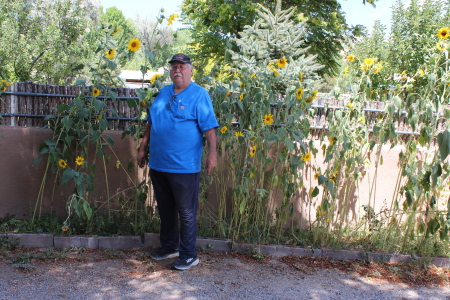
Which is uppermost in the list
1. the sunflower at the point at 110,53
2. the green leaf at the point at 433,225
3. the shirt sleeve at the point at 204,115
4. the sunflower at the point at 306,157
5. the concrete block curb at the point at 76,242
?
the sunflower at the point at 110,53

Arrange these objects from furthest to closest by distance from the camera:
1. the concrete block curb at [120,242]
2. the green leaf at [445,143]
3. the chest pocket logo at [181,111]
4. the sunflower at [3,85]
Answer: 1. the sunflower at [3,85]
2. the concrete block curb at [120,242]
3. the chest pocket logo at [181,111]
4. the green leaf at [445,143]

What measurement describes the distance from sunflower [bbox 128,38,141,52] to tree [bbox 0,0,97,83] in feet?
37.6

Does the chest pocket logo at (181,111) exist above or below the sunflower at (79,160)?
above

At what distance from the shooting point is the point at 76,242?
3.78m

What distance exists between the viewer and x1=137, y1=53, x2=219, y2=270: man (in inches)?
127

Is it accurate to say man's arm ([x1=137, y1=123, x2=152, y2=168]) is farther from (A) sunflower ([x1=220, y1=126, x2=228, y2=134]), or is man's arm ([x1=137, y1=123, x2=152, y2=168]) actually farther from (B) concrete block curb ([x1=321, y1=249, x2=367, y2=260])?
(B) concrete block curb ([x1=321, y1=249, x2=367, y2=260])

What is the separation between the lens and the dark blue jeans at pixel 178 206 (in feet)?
10.8

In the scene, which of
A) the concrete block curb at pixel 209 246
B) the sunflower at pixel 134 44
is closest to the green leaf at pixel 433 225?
the concrete block curb at pixel 209 246

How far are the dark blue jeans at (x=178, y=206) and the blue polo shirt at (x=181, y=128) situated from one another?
0.09m

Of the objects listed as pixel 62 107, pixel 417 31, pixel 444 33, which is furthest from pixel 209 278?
pixel 417 31

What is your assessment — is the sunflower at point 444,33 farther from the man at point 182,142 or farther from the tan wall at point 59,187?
the man at point 182,142

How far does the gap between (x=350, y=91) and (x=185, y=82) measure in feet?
5.12

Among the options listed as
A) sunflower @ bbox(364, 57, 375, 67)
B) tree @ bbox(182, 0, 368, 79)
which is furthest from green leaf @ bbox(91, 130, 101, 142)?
tree @ bbox(182, 0, 368, 79)

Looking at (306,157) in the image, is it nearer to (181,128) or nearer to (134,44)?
(181,128)
